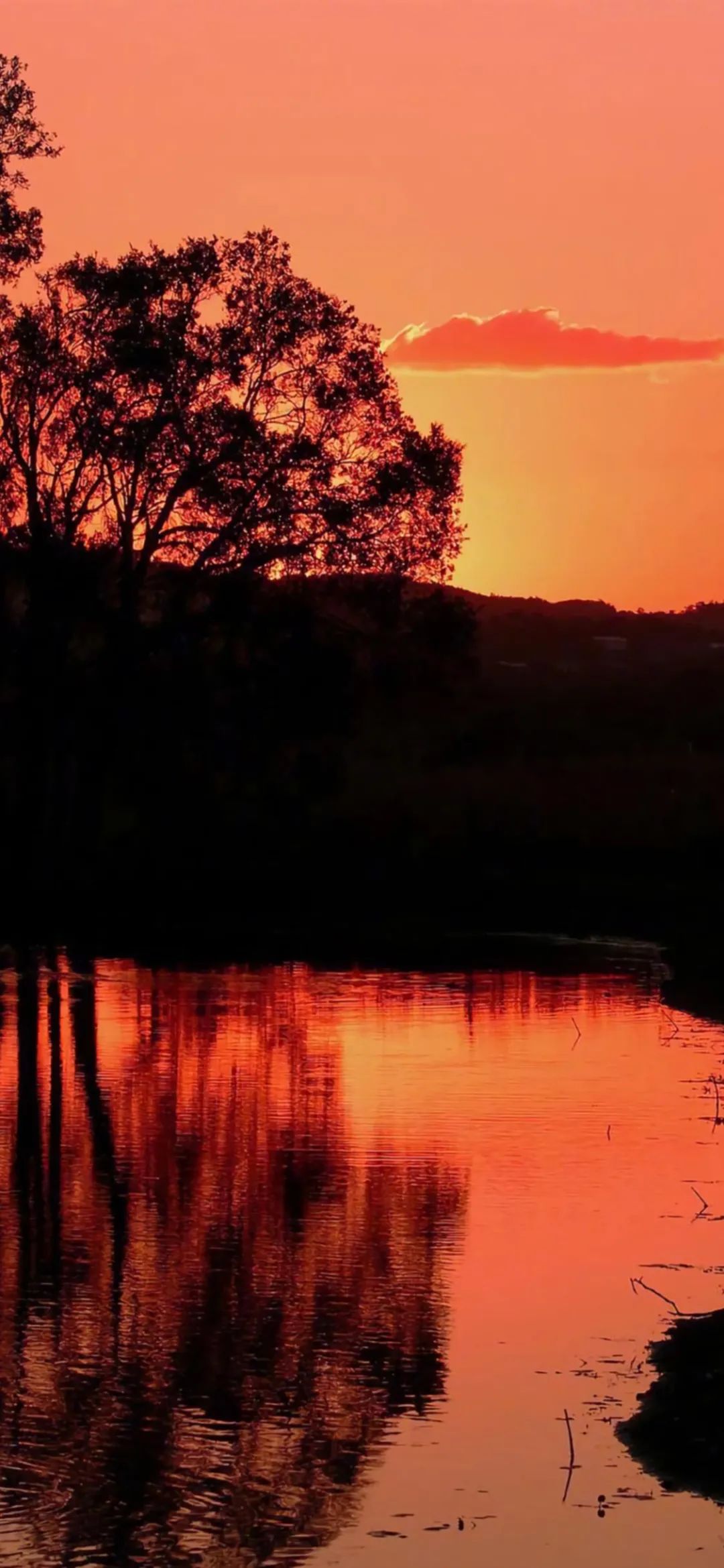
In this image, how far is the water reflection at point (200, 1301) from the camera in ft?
30.3

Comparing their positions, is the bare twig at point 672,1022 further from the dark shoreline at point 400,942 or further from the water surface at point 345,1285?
the dark shoreline at point 400,942

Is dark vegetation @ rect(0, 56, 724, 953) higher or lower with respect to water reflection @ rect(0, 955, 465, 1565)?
higher

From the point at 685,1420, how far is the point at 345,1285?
339 cm

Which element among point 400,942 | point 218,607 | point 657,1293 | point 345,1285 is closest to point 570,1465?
point 657,1293

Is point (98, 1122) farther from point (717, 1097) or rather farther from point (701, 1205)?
point (701, 1205)

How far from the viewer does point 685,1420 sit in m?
10.0

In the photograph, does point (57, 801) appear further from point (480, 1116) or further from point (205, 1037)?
point (480, 1116)

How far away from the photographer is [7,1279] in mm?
13125

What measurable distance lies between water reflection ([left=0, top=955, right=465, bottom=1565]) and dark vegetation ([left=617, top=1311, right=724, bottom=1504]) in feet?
3.45

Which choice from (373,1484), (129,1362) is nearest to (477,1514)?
(373,1484)

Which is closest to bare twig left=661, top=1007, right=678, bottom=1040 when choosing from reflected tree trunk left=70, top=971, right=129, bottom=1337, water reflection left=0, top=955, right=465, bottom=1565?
water reflection left=0, top=955, right=465, bottom=1565

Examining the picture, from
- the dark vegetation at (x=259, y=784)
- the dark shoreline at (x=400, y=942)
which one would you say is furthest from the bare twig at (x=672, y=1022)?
the dark vegetation at (x=259, y=784)

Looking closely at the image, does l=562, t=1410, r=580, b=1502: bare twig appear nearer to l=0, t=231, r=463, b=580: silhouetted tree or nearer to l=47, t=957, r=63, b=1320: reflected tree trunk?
l=47, t=957, r=63, b=1320: reflected tree trunk

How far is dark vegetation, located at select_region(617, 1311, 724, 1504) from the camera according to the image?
948 cm
